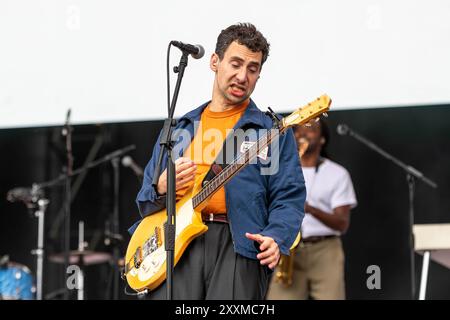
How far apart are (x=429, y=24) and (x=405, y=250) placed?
1921 mm

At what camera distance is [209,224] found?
351 cm

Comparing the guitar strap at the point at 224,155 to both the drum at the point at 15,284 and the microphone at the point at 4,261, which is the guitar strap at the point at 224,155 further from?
the microphone at the point at 4,261

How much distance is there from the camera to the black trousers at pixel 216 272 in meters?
3.38

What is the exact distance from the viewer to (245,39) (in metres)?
3.63

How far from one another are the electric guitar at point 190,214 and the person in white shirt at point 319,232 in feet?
8.30

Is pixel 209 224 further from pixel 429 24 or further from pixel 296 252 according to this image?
pixel 429 24

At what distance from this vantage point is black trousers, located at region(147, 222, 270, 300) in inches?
133

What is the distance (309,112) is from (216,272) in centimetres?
74

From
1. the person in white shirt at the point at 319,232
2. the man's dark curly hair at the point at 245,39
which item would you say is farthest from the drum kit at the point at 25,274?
the man's dark curly hair at the point at 245,39

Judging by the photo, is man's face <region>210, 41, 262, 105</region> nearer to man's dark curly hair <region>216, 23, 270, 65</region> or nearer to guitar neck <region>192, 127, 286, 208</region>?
man's dark curly hair <region>216, 23, 270, 65</region>

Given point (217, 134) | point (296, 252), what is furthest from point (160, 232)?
point (296, 252)

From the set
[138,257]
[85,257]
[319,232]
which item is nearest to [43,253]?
[85,257]

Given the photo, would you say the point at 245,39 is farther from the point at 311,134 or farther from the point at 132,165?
the point at 132,165
